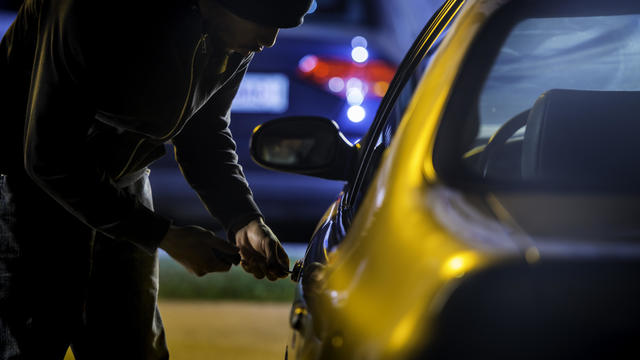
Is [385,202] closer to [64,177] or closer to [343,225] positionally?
[343,225]

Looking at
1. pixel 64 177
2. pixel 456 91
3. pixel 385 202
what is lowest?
pixel 64 177

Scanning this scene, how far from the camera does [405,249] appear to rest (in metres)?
1.08

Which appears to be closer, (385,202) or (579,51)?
(385,202)

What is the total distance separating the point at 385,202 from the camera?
1.22 meters

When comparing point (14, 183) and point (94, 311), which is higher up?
point (14, 183)

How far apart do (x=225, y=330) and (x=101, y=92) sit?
2869 millimetres

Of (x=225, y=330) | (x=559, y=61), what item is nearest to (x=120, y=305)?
(x=559, y=61)

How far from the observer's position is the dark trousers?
219 centimetres

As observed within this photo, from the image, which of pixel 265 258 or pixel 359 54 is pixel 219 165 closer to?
pixel 265 258

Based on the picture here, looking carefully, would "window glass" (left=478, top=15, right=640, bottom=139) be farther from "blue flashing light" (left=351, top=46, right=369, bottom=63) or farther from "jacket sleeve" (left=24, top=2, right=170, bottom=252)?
"blue flashing light" (left=351, top=46, right=369, bottom=63)

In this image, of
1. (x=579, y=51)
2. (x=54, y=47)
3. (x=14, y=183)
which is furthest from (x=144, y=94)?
(x=579, y=51)

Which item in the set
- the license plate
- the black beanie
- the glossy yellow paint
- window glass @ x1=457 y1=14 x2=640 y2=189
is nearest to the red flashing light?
the license plate

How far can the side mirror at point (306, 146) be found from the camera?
1.98m

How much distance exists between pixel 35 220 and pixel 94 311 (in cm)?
31
